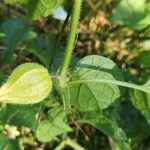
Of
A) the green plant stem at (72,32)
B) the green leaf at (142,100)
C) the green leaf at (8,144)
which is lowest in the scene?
the green leaf at (8,144)

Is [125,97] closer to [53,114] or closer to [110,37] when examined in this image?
[110,37]

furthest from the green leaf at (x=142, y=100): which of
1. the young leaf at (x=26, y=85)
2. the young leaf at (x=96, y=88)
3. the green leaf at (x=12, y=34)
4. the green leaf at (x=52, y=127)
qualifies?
the green leaf at (x=12, y=34)

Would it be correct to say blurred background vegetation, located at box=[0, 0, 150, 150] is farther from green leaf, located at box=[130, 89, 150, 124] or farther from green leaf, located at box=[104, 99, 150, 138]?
green leaf, located at box=[130, 89, 150, 124]

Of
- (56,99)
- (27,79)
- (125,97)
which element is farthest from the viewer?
(125,97)

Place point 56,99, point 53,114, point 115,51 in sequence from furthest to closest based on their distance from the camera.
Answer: point 115,51, point 56,99, point 53,114

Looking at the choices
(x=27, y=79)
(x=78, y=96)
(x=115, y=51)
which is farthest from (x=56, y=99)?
(x=115, y=51)

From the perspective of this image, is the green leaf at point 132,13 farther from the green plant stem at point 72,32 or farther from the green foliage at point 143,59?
the green plant stem at point 72,32

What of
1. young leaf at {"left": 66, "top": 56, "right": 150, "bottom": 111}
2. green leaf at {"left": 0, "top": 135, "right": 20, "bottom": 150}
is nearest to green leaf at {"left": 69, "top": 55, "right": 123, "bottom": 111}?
young leaf at {"left": 66, "top": 56, "right": 150, "bottom": 111}
